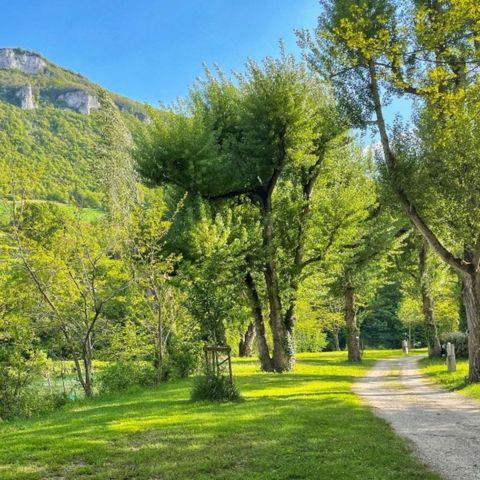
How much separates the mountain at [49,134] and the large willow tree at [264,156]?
3.34 meters

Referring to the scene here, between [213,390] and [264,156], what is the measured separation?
13211 mm

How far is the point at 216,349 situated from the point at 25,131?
124 metres

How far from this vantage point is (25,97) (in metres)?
172

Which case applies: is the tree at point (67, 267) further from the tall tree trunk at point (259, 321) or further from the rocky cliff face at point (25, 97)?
the rocky cliff face at point (25, 97)

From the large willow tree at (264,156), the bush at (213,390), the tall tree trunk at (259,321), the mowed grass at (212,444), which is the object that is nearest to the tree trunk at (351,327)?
the large willow tree at (264,156)

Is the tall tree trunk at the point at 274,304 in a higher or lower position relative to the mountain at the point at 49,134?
lower

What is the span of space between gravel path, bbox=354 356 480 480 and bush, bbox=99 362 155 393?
8.40 metres

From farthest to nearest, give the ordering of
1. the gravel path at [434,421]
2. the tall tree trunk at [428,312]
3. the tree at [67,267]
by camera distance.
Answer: the tall tree trunk at [428,312]
the tree at [67,267]
the gravel path at [434,421]

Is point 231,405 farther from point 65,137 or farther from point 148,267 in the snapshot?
point 65,137

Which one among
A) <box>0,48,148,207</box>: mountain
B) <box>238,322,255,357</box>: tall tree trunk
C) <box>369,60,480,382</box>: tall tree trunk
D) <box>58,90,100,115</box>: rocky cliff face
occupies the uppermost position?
<box>58,90,100,115</box>: rocky cliff face

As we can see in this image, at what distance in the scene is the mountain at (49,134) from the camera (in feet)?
58.5

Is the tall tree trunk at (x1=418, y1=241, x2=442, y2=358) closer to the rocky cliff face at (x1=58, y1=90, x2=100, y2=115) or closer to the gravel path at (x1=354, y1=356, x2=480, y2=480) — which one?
the gravel path at (x1=354, y1=356, x2=480, y2=480)

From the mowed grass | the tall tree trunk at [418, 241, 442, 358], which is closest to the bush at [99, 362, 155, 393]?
the mowed grass

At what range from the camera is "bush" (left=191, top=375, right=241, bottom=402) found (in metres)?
15.4
